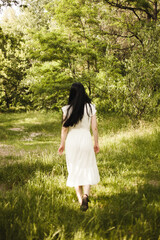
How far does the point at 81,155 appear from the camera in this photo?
149 inches

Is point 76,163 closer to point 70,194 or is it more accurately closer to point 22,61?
point 70,194

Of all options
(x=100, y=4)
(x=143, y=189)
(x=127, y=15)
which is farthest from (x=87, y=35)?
(x=143, y=189)

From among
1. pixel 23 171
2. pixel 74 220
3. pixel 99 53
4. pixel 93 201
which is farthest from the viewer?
pixel 99 53

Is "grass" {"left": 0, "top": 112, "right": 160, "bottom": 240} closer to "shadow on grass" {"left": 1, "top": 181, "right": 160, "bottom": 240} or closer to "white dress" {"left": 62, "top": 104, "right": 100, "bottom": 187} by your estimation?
"shadow on grass" {"left": 1, "top": 181, "right": 160, "bottom": 240}

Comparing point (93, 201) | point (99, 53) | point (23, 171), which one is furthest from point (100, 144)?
point (99, 53)

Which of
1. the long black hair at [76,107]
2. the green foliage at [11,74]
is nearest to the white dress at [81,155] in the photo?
the long black hair at [76,107]

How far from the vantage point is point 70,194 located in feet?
12.6

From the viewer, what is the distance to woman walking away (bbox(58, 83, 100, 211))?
3711 millimetres

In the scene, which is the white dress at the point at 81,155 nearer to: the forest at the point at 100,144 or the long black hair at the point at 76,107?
the long black hair at the point at 76,107

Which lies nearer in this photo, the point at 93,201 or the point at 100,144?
the point at 93,201

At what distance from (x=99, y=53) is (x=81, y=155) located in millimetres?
13113

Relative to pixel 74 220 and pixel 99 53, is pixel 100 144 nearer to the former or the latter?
pixel 74 220

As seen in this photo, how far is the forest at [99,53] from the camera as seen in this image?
1093cm

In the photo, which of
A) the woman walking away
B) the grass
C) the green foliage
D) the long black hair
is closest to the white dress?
the woman walking away
